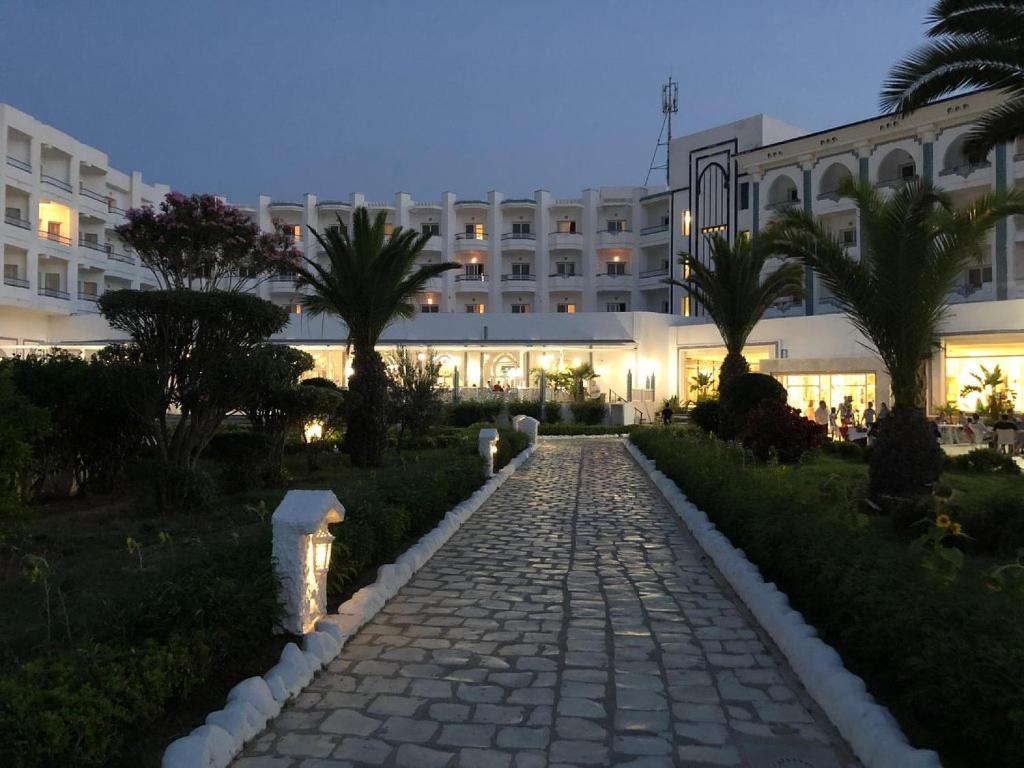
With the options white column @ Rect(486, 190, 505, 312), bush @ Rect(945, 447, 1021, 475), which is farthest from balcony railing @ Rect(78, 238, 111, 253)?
bush @ Rect(945, 447, 1021, 475)

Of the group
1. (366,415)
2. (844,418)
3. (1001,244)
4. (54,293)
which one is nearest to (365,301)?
(366,415)

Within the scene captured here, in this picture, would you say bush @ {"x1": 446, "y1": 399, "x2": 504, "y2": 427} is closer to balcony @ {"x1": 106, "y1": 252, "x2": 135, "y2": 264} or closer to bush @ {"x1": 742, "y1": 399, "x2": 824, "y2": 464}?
bush @ {"x1": 742, "y1": 399, "x2": 824, "y2": 464}

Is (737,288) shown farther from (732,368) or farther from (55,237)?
(55,237)

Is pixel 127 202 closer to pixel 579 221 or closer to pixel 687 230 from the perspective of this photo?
pixel 579 221

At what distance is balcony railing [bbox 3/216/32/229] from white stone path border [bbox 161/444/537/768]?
35.7 m

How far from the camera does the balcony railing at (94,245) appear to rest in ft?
132

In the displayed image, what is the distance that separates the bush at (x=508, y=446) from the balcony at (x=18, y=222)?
28.4 meters

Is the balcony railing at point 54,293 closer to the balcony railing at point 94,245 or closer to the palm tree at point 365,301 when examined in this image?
the balcony railing at point 94,245

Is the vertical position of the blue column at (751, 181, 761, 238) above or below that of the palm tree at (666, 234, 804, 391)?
above

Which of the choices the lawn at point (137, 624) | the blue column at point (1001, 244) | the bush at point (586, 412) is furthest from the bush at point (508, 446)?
the blue column at point (1001, 244)

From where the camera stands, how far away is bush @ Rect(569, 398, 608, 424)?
2903cm

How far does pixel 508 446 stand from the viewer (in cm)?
1592

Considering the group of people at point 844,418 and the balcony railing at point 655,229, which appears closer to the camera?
the group of people at point 844,418

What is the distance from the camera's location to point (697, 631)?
5.37 metres
